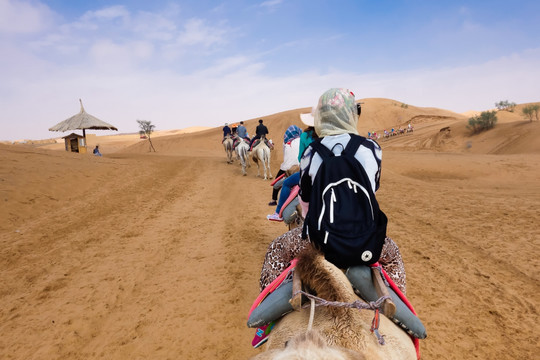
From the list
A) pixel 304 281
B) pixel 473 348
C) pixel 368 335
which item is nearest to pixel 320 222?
pixel 304 281

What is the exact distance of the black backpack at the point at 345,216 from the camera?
1623mm

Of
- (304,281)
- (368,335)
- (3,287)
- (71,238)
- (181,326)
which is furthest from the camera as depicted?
(71,238)

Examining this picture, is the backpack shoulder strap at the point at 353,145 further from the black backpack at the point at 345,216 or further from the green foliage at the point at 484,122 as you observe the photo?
the green foliage at the point at 484,122

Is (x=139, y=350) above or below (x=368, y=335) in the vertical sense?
below

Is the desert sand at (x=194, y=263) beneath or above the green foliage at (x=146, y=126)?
beneath

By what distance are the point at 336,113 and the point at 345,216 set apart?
777 mm

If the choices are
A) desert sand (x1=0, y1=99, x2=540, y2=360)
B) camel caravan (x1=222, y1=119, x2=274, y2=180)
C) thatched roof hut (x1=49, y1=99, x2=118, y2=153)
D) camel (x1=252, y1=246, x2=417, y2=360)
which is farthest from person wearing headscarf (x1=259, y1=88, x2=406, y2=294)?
thatched roof hut (x1=49, y1=99, x2=118, y2=153)

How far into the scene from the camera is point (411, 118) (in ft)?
127

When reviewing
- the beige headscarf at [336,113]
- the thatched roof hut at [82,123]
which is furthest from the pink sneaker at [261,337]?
the thatched roof hut at [82,123]

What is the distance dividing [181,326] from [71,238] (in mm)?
4385

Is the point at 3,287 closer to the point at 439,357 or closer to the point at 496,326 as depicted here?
the point at 439,357

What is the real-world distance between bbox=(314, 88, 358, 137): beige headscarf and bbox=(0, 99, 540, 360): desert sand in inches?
102

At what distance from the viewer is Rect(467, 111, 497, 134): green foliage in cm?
2297

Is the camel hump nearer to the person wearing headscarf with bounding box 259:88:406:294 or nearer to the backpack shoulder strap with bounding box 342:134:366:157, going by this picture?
the person wearing headscarf with bounding box 259:88:406:294
